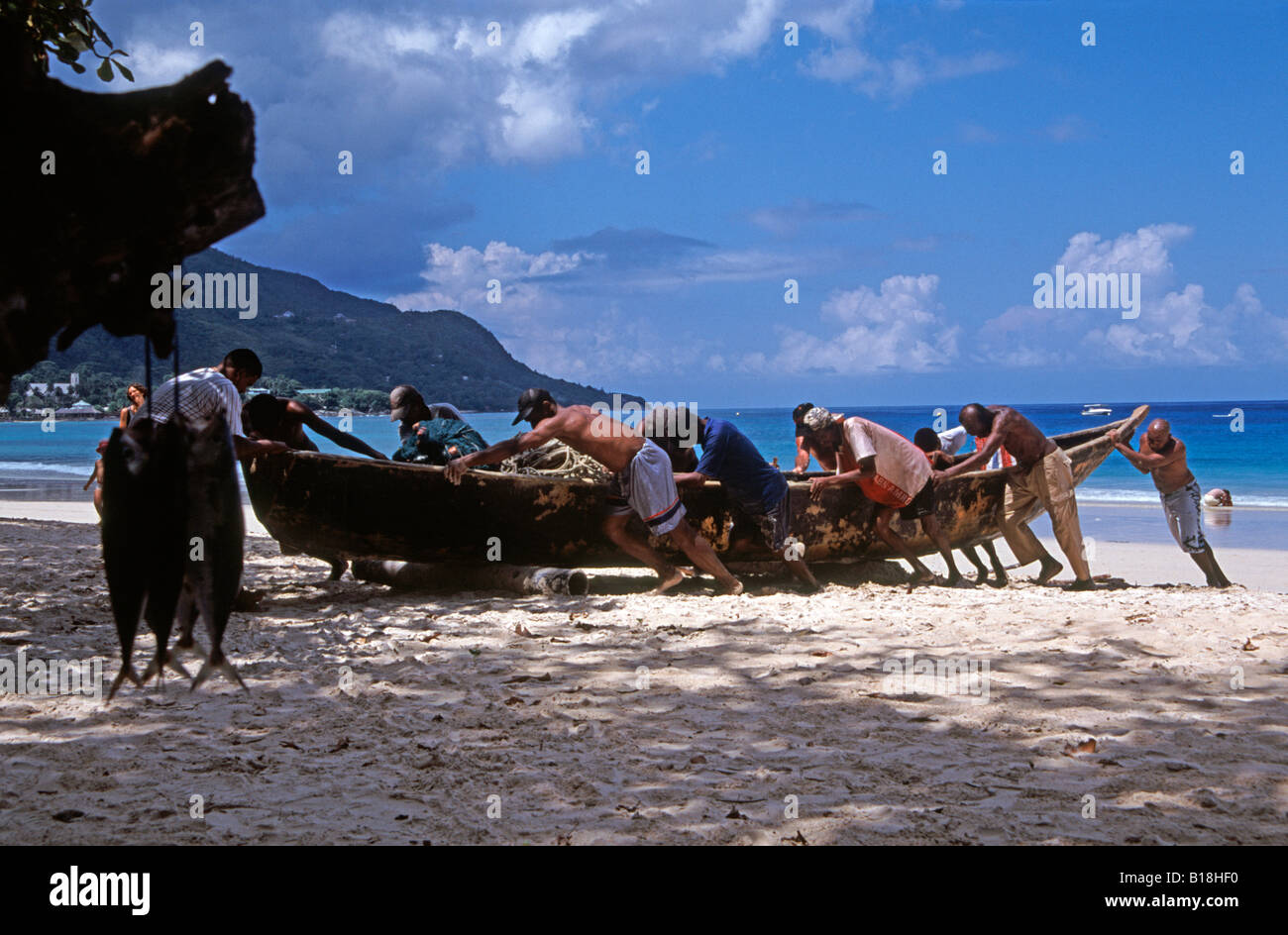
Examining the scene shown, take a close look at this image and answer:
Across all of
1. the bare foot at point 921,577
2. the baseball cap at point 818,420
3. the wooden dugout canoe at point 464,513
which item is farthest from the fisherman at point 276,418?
the bare foot at point 921,577

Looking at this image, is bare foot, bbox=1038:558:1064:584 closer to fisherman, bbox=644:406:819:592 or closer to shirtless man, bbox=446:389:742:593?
fisherman, bbox=644:406:819:592

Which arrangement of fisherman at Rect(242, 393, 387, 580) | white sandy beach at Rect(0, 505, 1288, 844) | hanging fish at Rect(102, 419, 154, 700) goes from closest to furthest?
hanging fish at Rect(102, 419, 154, 700) → white sandy beach at Rect(0, 505, 1288, 844) → fisherman at Rect(242, 393, 387, 580)

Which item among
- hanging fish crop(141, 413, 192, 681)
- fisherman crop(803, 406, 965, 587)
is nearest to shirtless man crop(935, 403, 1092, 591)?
fisherman crop(803, 406, 965, 587)

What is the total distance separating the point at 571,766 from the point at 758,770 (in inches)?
31.2

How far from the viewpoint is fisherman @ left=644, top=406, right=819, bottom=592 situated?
8.48m

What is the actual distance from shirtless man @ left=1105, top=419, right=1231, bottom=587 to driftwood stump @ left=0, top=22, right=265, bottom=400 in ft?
33.2

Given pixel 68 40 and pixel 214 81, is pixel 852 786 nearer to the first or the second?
pixel 214 81

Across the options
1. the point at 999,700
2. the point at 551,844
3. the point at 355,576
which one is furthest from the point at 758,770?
the point at 355,576

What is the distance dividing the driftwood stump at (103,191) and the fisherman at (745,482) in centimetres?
645

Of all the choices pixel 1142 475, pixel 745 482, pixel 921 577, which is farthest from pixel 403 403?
pixel 1142 475

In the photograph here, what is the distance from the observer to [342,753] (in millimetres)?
4234

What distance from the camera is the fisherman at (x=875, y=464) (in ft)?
29.0

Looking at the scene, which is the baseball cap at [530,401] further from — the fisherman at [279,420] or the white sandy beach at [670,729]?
the white sandy beach at [670,729]

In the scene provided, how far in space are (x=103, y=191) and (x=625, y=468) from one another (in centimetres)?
605
